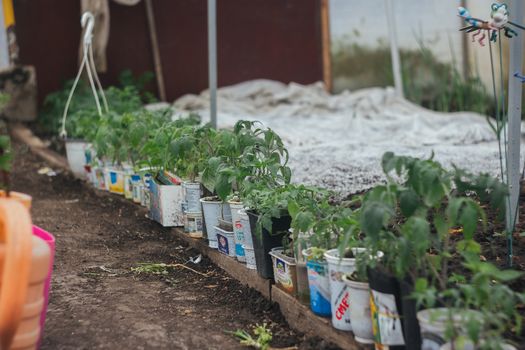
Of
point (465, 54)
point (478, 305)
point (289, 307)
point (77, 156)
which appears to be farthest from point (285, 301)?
point (465, 54)

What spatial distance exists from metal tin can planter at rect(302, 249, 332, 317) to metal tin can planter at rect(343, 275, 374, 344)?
0.22 metres

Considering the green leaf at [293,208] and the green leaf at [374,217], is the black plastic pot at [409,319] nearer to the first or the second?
the green leaf at [374,217]

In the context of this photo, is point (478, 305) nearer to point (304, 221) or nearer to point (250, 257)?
point (304, 221)

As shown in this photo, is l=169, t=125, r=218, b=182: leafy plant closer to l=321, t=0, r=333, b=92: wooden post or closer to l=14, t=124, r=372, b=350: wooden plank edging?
l=14, t=124, r=372, b=350: wooden plank edging

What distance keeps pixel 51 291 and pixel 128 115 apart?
211 cm

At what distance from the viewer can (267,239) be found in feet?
10.9

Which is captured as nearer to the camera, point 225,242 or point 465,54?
point 225,242

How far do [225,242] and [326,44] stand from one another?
644cm

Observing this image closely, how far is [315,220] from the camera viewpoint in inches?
120

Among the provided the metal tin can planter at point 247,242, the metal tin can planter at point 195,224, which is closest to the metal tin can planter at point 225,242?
the metal tin can planter at point 247,242

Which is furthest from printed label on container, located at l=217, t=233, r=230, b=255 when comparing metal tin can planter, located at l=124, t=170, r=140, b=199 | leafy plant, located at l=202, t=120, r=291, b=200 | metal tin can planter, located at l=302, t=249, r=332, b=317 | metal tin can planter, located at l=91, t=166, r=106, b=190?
metal tin can planter, located at l=91, t=166, r=106, b=190

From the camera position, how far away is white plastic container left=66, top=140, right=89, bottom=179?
6.43 metres

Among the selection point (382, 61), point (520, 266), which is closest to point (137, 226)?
point (520, 266)

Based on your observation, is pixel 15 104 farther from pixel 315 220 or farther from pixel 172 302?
pixel 315 220
